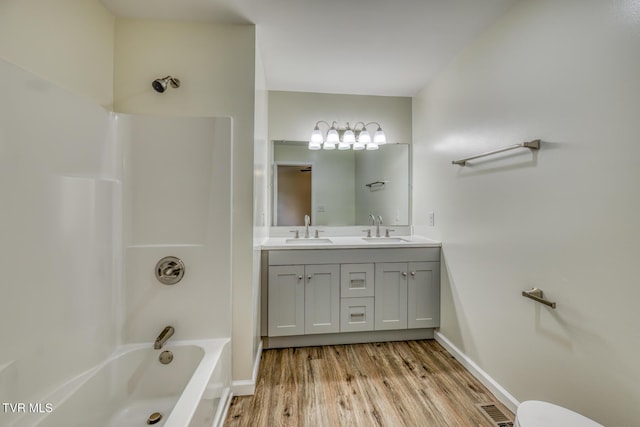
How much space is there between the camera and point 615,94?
1.04 meters

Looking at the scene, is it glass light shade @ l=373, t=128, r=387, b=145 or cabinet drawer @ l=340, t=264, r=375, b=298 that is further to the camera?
glass light shade @ l=373, t=128, r=387, b=145

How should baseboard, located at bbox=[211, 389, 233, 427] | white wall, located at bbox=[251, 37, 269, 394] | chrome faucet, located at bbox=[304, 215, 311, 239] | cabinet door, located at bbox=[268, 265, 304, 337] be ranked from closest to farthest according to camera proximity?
baseboard, located at bbox=[211, 389, 233, 427], white wall, located at bbox=[251, 37, 269, 394], cabinet door, located at bbox=[268, 265, 304, 337], chrome faucet, located at bbox=[304, 215, 311, 239]

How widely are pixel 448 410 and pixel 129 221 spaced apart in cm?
218

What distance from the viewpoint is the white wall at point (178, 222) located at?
1604 millimetres

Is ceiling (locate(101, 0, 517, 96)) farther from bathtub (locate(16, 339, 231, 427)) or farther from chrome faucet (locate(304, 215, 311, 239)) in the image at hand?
bathtub (locate(16, 339, 231, 427))

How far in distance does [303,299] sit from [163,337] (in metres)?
1.02

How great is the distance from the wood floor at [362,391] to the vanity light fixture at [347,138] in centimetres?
189

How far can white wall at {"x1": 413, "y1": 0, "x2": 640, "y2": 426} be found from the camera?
3.36 feet

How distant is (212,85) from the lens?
170cm

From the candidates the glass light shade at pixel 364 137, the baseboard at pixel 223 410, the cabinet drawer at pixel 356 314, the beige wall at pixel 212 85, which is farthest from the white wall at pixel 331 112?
the baseboard at pixel 223 410

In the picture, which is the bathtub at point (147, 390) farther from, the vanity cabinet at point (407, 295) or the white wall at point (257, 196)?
the vanity cabinet at point (407, 295)

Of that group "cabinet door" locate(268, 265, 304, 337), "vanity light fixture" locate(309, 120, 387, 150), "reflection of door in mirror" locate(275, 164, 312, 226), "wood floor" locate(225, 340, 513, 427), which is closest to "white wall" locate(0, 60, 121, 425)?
"wood floor" locate(225, 340, 513, 427)

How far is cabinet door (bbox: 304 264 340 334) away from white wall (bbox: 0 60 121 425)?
1.28 meters

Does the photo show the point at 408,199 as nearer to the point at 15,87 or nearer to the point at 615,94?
the point at 615,94
